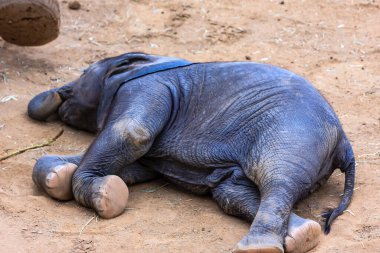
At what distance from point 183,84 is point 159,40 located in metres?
2.68

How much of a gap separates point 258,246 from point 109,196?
106 centimetres

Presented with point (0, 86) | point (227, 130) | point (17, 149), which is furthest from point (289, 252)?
point (0, 86)

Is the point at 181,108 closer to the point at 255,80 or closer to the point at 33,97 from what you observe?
the point at 255,80

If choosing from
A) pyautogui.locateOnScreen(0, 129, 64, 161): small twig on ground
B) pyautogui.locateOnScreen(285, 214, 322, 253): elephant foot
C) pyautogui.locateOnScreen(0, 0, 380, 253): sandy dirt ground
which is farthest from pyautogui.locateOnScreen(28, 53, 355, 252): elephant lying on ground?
pyautogui.locateOnScreen(0, 129, 64, 161): small twig on ground

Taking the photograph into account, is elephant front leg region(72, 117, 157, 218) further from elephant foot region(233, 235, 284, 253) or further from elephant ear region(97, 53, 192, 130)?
elephant foot region(233, 235, 284, 253)

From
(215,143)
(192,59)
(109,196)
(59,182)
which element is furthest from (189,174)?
(192,59)

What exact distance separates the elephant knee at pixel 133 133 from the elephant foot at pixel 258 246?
3.61 ft

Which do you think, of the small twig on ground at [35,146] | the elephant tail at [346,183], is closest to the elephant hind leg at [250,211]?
the elephant tail at [346,183]

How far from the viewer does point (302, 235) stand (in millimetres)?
4238

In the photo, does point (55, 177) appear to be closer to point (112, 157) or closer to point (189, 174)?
point (112, 157)

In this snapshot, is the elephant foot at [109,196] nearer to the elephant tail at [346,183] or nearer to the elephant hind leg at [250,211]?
the elephant hind leg at [250,211]

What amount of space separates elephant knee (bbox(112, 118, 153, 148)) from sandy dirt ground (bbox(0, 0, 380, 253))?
38 centimetres

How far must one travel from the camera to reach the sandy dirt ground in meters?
4.48

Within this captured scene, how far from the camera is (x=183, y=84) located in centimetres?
527
